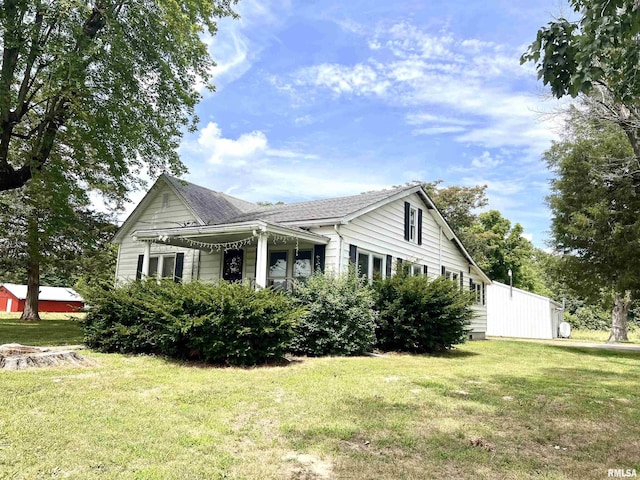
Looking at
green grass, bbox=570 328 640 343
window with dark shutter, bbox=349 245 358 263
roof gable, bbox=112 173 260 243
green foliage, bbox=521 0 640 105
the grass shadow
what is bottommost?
green grass, bbox=570 328 640 343

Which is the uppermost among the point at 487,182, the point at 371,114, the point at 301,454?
the point at 487,182

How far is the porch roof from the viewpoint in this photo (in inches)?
404

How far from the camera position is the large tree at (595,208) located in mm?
13906

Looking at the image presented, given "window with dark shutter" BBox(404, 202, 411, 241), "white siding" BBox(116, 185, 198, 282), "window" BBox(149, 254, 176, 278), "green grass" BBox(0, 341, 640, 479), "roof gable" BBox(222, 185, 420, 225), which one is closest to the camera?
"green grass" BBox(0, 341, 640, 479)

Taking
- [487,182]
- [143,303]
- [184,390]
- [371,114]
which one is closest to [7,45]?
[143,303]

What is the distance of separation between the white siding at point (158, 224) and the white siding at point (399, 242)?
4727 millimetres

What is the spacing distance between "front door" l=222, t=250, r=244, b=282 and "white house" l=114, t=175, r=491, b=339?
0.03 metres

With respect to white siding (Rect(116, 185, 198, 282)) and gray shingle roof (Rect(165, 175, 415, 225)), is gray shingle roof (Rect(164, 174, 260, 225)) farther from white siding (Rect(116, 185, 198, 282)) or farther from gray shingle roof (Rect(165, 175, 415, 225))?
white siding (Rect(116, 185, 198, 282))

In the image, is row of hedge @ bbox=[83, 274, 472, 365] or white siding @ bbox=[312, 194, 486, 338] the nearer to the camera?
row of hedge @ bbox=[83, 274, 472, 365]

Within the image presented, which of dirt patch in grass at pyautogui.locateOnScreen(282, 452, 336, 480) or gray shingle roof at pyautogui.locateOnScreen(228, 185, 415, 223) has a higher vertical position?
gray shingle roof at pyautogui.locateOnScreen(228, 185, 415, 223)

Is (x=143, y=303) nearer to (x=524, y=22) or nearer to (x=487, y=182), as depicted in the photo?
(x=524, y=22)

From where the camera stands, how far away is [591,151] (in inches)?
585

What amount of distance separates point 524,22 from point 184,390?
9.72 m

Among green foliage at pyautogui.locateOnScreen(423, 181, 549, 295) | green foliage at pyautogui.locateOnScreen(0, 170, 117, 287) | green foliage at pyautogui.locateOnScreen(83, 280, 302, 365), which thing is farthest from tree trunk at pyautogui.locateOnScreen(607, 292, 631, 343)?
green foliage at pyautogui.locateOnScreen(0, 170, 117, 287)
